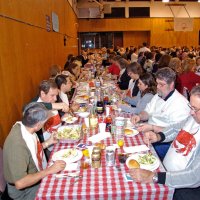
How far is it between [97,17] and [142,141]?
13.8 m

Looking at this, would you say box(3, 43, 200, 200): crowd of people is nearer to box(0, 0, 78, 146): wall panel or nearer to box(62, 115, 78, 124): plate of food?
box(62, 115, 78, 124): plate of food

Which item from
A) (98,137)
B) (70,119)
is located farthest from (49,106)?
(98,137)

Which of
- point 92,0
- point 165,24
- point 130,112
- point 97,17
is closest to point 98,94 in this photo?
point 130,112

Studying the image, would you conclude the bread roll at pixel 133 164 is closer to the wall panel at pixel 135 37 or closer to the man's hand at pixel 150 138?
the man's hand at pixel 150 138

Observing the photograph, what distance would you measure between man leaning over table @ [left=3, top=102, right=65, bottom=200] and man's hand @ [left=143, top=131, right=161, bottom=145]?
87 centimetres

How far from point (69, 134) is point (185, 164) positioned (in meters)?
1.13

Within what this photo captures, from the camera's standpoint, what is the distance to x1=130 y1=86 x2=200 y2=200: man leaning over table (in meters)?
1.64

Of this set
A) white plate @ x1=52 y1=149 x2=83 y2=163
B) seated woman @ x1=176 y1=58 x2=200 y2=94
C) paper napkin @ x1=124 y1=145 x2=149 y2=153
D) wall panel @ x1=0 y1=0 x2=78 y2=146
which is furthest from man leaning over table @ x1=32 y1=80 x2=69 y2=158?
seated woman @ x1=176 y1=58 x2=200 y2=94

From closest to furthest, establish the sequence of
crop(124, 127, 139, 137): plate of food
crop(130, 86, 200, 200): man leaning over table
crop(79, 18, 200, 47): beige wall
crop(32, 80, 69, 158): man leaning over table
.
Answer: crop(130, 86, 200, 200): man leaning over table, crop(124, 127, 139, 137): plate of food, crop(32, 80, 69, 158): man leaning over table, crop(79, 18, 200, 47): beige wall

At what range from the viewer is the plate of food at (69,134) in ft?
7.43

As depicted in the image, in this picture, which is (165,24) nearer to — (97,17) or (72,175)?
(97,17)

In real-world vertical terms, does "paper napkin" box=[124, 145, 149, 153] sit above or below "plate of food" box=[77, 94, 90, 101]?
below

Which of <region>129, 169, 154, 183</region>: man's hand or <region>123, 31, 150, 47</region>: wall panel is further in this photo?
<region>123, 31, 150, 47</region>: wall panel

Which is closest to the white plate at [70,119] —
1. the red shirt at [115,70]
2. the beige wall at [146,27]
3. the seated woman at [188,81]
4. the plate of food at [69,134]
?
the plate of food at [69,134]
